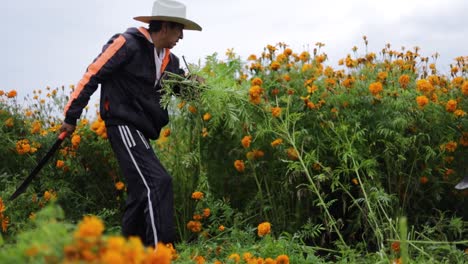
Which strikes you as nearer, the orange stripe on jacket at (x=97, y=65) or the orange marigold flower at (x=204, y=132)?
the orange stripe on jacket at (x=97, y=65)

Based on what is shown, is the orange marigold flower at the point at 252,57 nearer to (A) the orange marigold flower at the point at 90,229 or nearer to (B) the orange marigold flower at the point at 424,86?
(B) the orange marigold flower at the point at 424,86

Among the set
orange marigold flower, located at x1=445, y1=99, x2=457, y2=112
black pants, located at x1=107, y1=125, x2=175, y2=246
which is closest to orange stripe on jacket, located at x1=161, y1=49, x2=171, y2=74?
black pants, located at x1=107, y1=125, x2=175, y2=246

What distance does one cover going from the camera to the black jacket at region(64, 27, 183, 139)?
423 centimetres

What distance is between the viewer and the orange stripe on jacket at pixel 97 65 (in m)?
4.21

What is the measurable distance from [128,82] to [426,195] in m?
2.54

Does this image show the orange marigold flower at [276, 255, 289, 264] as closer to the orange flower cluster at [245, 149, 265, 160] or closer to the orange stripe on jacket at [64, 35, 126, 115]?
the orange flower cluster at [245, 149, 265, 160]

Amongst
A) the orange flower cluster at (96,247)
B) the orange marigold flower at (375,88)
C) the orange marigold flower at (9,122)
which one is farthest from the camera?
the orange marigold flower at (9,122)

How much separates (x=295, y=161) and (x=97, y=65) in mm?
1552

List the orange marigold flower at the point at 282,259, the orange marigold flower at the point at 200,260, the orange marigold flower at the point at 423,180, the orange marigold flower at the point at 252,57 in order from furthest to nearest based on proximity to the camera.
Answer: the orange marigold flower at the point at 252,57, the orange marigold flower at the point at 423,180, the orange marigold flower at the point at 200,260, the orange marigold flower at the point at 282,259

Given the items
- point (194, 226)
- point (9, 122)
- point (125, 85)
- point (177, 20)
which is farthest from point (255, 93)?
point (9, 122)

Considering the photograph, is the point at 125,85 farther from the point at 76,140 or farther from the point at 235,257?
the point at 235,257

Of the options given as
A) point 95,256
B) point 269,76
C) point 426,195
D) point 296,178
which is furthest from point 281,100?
point 95,256

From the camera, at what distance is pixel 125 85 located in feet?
14.2

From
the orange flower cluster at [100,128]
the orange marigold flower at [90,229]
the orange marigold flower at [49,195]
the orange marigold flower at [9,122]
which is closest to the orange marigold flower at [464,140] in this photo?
the orange flower cluster at [100,128]
